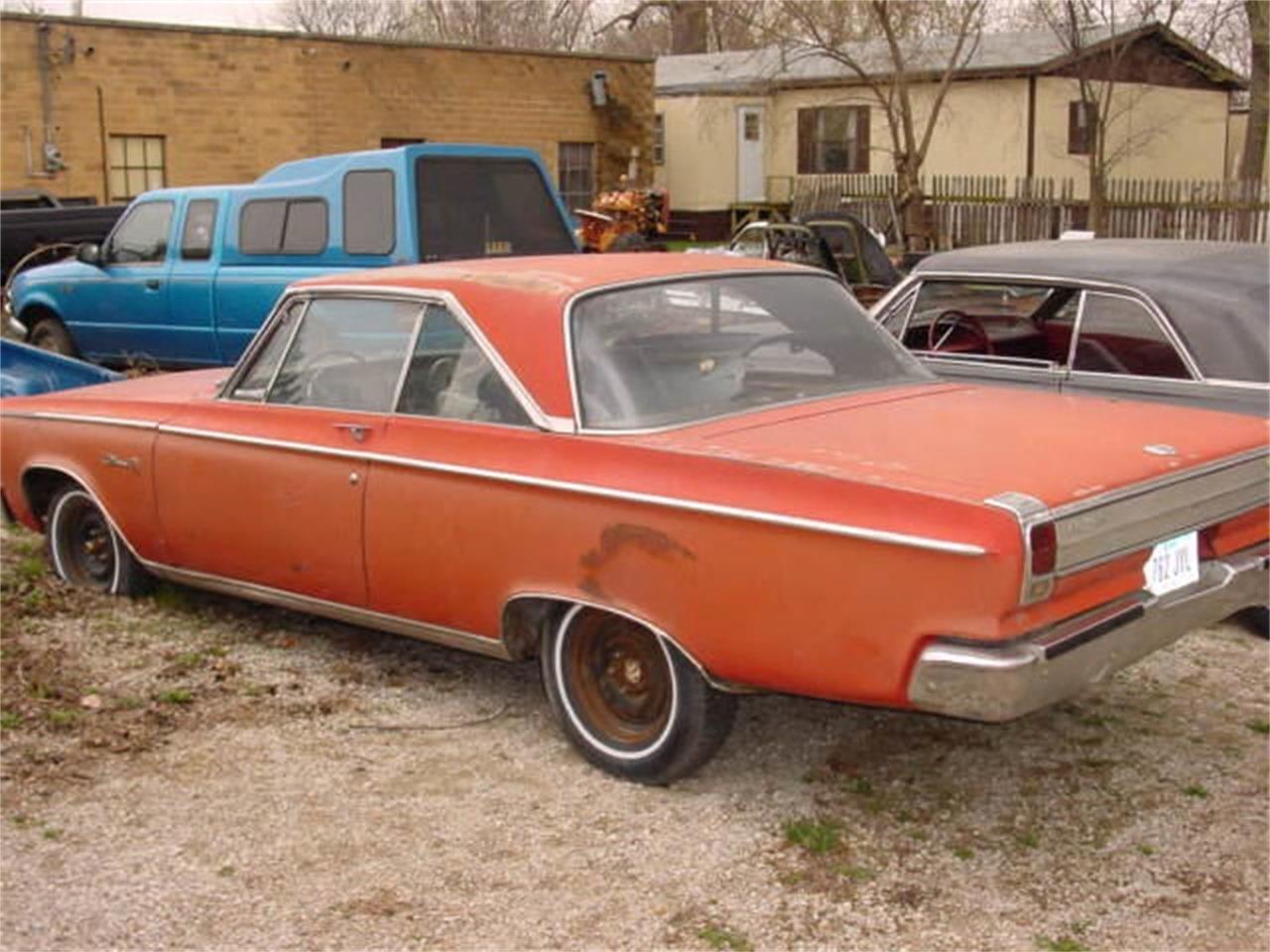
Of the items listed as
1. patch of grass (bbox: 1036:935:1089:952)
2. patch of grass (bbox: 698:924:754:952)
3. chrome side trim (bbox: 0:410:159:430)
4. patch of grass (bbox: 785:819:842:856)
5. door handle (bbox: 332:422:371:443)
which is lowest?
patch of grass (bbox: 698:924:754:952)

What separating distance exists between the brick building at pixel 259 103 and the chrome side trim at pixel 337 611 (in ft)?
62.9

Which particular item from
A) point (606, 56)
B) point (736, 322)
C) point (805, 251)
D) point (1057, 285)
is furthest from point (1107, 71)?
point (736, 322)

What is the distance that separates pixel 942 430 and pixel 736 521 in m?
0.73

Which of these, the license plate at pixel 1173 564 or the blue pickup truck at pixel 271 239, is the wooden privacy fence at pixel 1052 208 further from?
the license plate at pixel 1173 564

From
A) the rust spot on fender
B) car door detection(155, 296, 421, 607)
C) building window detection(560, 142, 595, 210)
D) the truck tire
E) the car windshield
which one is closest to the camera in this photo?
the rust spot on fender

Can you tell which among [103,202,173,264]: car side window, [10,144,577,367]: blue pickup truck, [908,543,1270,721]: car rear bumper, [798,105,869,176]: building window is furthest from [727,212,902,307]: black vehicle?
[798,105,869,176]: building window

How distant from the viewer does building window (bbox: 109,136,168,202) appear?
24.3 m

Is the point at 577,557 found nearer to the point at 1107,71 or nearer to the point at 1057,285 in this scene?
the point at 1057,285

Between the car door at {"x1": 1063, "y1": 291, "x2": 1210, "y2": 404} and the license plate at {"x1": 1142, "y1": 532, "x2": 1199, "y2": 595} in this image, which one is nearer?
the license plate at {"x1": 1142, "y1": 532, "x2": 1199, "y2": 595}

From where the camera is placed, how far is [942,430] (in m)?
4.20

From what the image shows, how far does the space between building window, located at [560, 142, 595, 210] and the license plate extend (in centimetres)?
2576

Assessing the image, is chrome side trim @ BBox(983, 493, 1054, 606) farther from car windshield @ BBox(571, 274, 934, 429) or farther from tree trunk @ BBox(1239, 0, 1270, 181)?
tree trunk @ BBox(1239, 0, 1270, 181)

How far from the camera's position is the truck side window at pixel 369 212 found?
9.55 meters

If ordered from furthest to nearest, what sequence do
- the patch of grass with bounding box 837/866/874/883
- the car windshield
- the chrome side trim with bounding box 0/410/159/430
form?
the chrome side trim with bounding box 0/410/159/430
the car windshield
the patch of grass with bounding box 837/866/874/883
